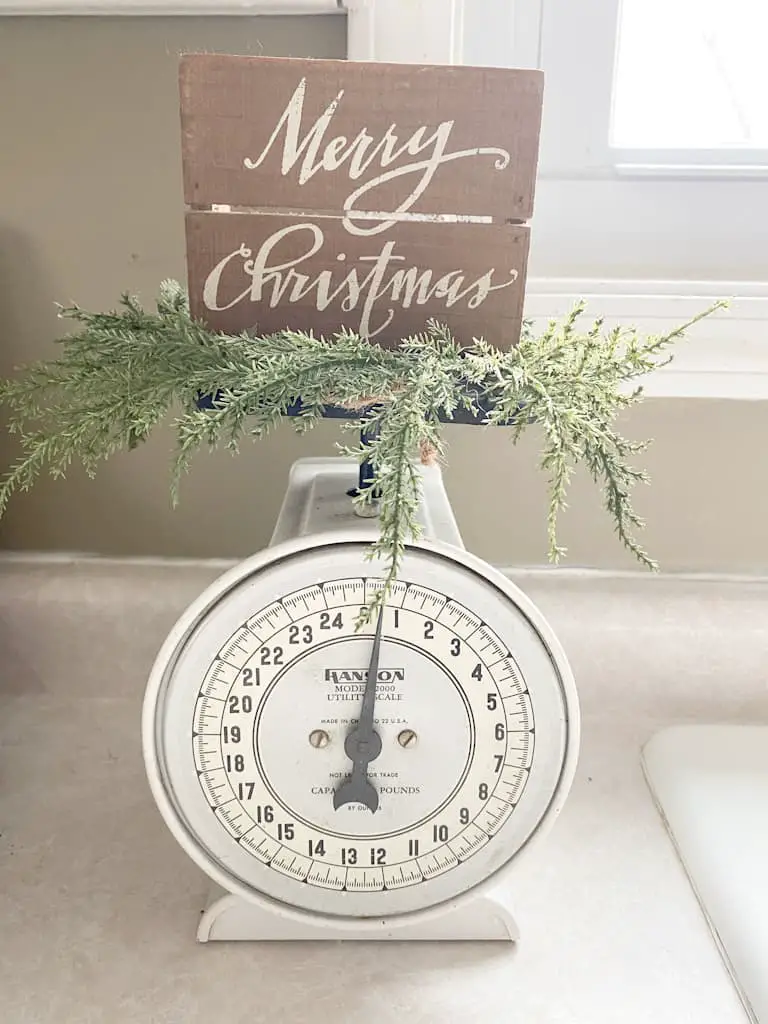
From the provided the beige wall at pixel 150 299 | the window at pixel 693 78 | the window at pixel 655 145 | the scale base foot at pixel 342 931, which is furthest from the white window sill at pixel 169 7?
the scale base foot at pixel 342 931

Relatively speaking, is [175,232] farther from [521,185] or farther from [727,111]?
[727,111]

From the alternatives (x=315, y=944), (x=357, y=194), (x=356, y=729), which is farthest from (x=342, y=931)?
(x=357, y=194)

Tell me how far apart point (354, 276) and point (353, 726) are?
0.88 feet

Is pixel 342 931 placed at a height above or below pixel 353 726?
below

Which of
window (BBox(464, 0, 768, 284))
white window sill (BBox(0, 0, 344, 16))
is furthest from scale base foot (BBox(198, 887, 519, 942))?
white window sill (BBox(0, 0, 344, 16))

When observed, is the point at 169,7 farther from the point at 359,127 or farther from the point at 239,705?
the point at 239,705

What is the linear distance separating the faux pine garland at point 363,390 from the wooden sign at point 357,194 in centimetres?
2

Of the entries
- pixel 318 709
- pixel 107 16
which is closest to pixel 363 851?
pixel 318 709

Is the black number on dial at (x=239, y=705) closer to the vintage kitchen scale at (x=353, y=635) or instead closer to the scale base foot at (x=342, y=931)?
the vintage kitchen scale at (x=353, y=635)

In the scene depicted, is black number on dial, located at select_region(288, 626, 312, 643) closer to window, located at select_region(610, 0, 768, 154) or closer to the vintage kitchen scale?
the vintage kitchen scale

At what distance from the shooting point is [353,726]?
58 cm

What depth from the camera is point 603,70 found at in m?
0.82

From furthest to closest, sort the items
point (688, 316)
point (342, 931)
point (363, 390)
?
point (688, 316) → point (342, 931) → point (363, 390)

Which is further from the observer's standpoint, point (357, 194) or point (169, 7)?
point (169, 7)
